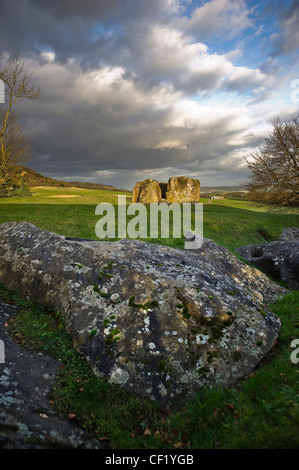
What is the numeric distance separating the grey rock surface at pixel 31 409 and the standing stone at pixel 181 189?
52429 millimetres

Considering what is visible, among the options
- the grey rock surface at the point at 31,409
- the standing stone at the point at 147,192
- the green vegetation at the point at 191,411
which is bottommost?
the green vegetation at the point at 191,411

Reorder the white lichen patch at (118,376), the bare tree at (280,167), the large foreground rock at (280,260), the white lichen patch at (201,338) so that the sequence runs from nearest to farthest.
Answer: the white lichen patch at (118,376)
the white lichen patch at (201,338)
the large foreground rock at (280,260)
the bare tree at (280,167)

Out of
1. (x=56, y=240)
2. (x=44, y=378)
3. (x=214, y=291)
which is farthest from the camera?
(x=56, y=240)

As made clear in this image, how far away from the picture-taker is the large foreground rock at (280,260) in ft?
39.7

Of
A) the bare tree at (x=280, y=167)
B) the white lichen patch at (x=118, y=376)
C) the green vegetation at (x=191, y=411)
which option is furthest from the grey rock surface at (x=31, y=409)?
the bare tree at (x=280, y=167)

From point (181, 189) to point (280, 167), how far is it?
34367 mm

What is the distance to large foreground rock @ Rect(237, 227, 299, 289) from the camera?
12.1 metres

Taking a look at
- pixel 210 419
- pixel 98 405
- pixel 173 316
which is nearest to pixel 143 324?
pixel 173 316

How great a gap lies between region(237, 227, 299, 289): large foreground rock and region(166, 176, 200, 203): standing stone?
42011mm

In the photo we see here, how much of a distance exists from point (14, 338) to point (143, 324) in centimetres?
328

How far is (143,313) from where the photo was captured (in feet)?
20.9

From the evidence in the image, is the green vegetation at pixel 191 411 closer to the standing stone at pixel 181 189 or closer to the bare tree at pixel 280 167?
the bare tree at pixel 280 167
